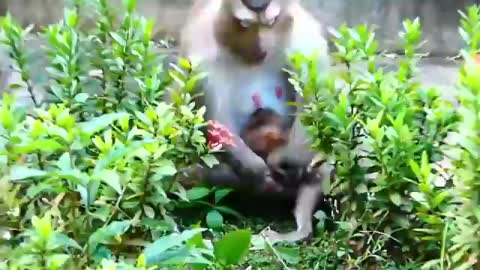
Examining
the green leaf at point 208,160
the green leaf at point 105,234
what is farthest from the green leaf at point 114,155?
the green leaf at point 208,160

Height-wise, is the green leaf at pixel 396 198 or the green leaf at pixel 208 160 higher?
the green leaf at pixel 208 160

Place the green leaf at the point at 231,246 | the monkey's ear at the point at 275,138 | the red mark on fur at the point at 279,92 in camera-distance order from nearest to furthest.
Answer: the green leaf at the point at 231,246
the monkey's ear at the point at 275,138
the red mark on fur at the point at 279,92

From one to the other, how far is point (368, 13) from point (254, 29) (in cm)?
167

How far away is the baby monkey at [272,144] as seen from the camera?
2.95 m

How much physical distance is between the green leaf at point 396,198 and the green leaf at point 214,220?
66cm

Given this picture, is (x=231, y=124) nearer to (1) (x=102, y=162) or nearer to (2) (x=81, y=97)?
(2) (x=81, y=97)

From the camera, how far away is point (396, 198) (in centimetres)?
215

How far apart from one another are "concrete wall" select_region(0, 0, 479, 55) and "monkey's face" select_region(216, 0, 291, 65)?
4.47 feet

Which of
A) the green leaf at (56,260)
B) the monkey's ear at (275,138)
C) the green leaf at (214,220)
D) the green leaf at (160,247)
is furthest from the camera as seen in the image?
the monkey's ear at (275,138)

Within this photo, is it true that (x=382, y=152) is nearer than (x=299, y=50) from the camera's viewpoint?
Yes

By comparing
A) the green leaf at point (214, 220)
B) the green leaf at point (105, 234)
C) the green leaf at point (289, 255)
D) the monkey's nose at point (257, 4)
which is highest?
the monkey's nose at point (257, 4)

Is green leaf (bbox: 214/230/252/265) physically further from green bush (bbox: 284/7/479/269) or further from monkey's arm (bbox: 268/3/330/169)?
monkey's arm (bbox: 268/3/330/169)

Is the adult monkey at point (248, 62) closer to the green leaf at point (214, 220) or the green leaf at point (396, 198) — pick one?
the green leaf at point (214, 220)

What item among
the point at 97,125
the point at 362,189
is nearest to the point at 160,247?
the point at 97,125
